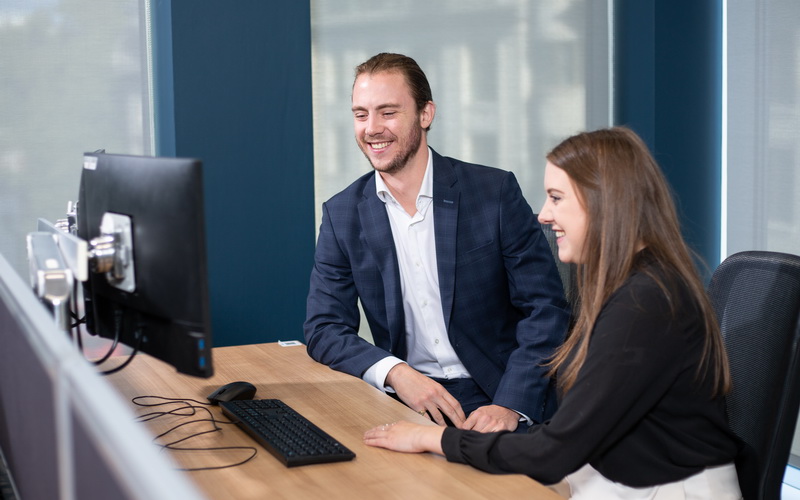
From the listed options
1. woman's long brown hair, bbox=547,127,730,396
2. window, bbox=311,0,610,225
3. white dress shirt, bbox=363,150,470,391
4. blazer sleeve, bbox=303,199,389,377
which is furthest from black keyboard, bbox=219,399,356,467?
window, bbox=311,0,610,225

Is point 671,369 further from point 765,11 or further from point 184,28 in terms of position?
point 765,11

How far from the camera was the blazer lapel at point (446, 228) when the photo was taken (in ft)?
6.90

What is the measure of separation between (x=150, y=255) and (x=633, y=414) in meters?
0.79

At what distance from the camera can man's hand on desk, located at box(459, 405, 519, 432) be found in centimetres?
176

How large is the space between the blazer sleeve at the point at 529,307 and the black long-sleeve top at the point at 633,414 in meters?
0.56

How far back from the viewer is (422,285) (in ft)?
7.10

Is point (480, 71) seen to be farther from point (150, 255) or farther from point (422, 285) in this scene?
point (150, 255)

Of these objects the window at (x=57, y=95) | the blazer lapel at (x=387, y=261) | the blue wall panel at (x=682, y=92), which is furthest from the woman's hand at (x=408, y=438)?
the blue wall panel at (x=682, y=92)

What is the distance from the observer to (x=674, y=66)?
144 inches

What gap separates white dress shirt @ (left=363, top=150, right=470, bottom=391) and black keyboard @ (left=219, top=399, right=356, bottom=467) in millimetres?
564

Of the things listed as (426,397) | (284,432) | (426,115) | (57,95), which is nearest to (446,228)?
(426,115)

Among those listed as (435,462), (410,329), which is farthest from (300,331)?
(435,462)

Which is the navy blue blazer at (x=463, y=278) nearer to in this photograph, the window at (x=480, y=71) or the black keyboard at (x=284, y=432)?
the black keyboard at (x=284, y=432)

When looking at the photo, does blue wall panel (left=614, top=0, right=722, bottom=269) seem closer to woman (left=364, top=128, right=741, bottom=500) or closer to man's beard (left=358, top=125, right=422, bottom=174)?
man's beard (left=358, top=125, right=422, bottom=174)
